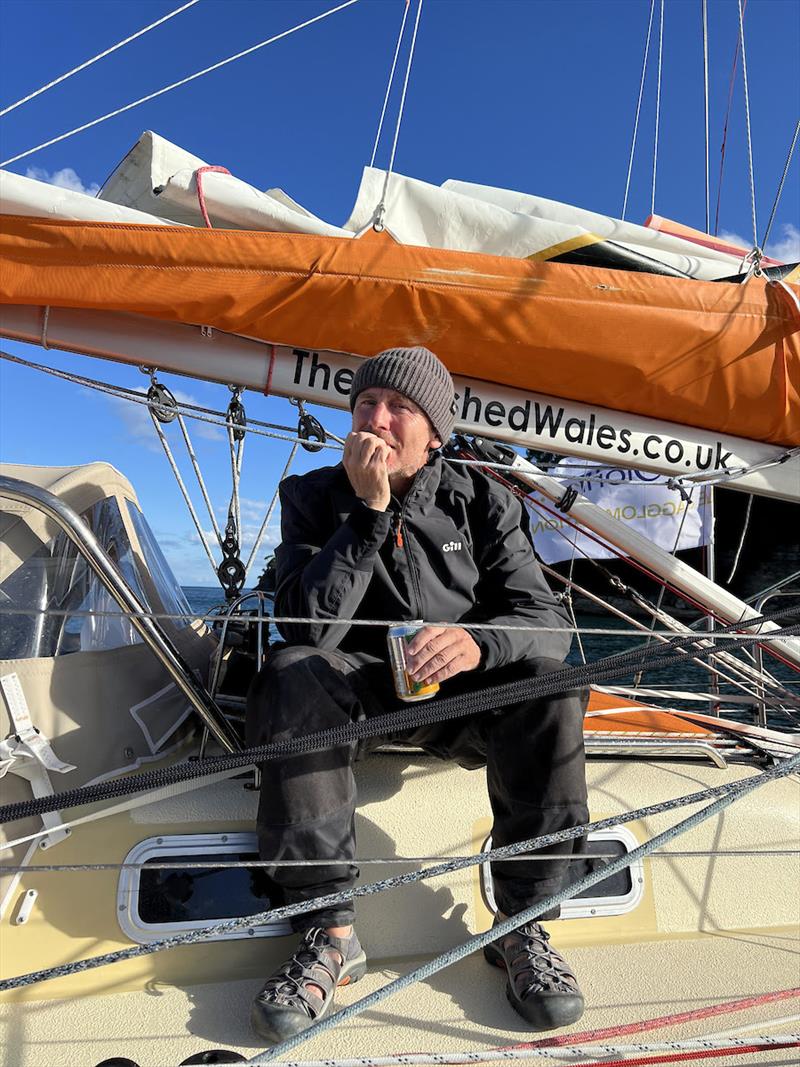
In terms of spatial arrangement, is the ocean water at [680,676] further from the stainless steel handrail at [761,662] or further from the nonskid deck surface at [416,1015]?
the nonskid deck surface at [416,1015]

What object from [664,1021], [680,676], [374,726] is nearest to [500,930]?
[374,726]

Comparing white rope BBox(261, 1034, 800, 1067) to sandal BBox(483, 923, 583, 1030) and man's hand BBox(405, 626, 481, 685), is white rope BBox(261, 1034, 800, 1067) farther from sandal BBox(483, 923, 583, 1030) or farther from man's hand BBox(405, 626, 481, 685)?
man's hand BBox(405, 626, 481, 685)

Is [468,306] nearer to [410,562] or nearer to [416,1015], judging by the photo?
[410,562]

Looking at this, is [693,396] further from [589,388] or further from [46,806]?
[46,806]

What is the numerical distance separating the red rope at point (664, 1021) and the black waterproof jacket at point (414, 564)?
800 mm

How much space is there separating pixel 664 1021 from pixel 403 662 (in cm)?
99

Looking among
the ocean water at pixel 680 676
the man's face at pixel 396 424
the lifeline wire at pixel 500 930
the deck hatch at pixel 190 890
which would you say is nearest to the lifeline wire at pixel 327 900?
the lifeline wire at pixel 500 930

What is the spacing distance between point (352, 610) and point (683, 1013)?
122 cm

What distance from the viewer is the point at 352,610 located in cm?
184

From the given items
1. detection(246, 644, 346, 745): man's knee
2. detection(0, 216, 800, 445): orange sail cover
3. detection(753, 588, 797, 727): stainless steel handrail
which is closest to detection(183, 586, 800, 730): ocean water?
detection(753, 588, 797, 727): stainless steel handrail

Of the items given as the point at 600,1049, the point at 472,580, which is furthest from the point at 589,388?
the point at 600,1049

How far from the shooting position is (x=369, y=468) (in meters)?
1.78

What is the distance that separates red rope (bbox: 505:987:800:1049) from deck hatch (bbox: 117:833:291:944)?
2.24 feet

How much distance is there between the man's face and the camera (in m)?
1.97
